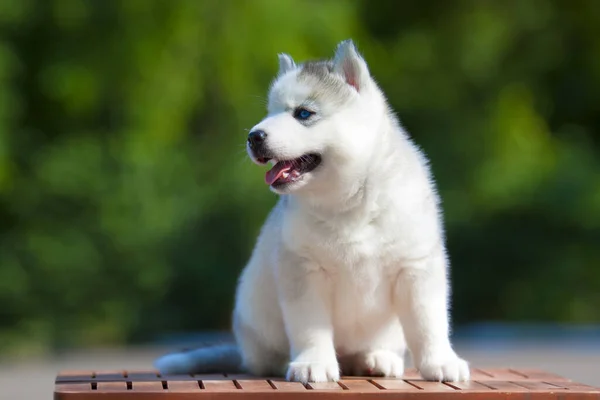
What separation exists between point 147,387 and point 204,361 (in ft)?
3.37

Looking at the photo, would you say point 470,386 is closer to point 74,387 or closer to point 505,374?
point 505,374

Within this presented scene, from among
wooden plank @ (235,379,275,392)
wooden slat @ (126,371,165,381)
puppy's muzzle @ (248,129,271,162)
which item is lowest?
wooden plank @ (235,379,275,392)

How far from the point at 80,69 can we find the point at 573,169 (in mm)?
7456

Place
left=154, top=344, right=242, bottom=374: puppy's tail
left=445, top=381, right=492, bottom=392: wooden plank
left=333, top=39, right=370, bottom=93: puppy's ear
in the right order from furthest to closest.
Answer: left=154, top=344, right=242, bottom=374: puppy's tail → left=333, top=39, right=370, bottom=93: puppy's ear → left=445, top=381, right=492, bottom=392: wooden plank

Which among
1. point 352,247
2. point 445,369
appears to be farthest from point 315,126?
point 445,369

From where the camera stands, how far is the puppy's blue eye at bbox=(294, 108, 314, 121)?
475 cm

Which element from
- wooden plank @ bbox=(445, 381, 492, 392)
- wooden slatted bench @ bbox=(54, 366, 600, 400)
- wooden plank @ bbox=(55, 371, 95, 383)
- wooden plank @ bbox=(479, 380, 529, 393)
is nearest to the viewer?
wooden slatted bench @ bbox=(54, 366, 600, 400)

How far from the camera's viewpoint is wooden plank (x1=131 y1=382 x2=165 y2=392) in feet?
14.9

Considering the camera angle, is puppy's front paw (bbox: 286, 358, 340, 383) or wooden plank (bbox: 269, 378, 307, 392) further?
puppy's front paw (bbox: 286, 358, 340, 383)

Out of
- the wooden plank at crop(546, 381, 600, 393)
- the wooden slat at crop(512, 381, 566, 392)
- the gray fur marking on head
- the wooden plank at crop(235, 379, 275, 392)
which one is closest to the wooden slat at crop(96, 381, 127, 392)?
the wooden plank at crop(235, 379, 275, 392)

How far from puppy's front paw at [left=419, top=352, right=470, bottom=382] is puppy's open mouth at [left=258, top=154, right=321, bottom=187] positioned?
109 cm

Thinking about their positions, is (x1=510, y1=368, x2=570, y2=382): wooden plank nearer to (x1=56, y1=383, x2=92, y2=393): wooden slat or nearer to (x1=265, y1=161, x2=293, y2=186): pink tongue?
(x1=265, y1=161, x2=293, y2=186): pink tongue

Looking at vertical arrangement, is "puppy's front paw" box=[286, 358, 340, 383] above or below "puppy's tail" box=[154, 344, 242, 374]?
below

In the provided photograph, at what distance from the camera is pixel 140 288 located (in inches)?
547
